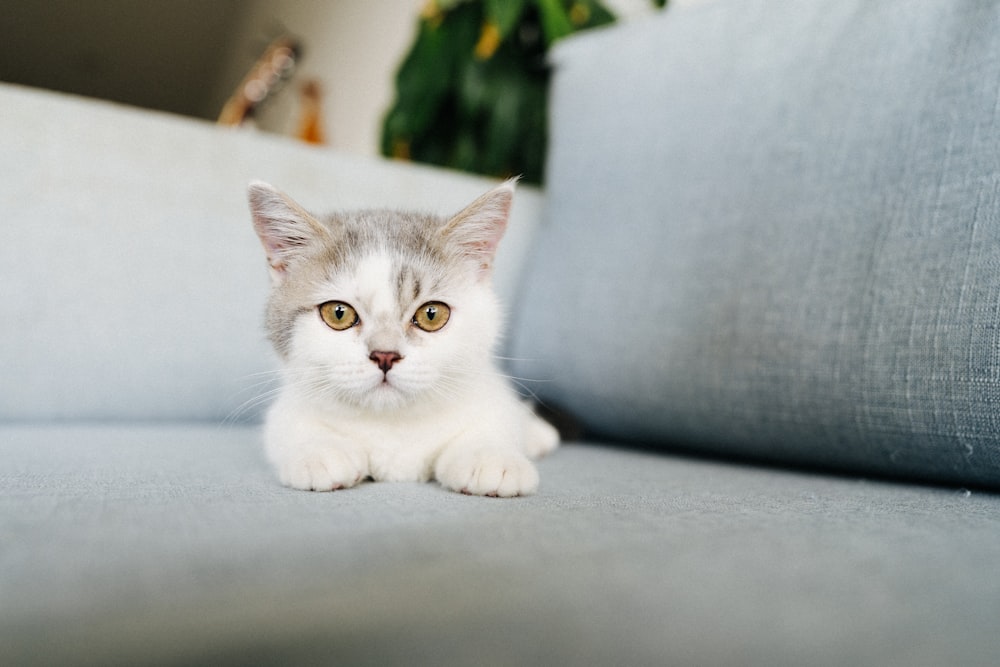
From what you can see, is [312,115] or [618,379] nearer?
[618,379]

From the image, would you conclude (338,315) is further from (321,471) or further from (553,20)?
(553,20)

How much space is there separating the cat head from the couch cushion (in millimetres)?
328

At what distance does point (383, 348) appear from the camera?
0.82 metres

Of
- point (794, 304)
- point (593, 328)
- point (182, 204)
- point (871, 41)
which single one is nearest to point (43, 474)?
point (182, 204)

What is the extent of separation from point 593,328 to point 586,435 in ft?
0.88

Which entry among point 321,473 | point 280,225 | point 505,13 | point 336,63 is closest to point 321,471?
point 321,473

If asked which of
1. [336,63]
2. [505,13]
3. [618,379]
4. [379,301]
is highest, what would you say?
[336,63]

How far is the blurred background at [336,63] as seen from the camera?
6.38 ft

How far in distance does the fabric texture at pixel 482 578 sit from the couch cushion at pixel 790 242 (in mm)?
195

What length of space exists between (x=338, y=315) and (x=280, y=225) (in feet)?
0.63

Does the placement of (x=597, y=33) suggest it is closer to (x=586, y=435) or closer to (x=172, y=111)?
(x=586, y=435)

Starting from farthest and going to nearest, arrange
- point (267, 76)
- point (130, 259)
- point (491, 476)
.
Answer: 1. point (267, 76)
2. point (130, 259)
3. point (491, 476)

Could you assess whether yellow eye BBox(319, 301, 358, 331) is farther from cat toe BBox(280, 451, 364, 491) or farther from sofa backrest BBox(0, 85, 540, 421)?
sofa backrest BBox(0, 85, 540, 421)

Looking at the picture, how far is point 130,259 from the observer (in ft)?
4.18
